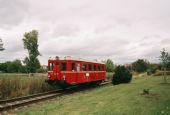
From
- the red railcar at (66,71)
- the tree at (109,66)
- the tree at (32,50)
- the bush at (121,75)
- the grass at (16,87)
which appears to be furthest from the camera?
the tree at (32,50)

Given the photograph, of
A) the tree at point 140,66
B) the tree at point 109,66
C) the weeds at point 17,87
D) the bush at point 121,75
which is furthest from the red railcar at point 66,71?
the tree at point 140,66

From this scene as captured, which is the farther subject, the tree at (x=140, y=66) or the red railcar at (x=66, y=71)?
the tree at (x=140, y=66)

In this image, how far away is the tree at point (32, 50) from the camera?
6875cm

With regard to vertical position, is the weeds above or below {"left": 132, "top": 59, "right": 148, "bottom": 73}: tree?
below

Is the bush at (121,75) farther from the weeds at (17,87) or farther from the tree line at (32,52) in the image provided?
the tree line at (32,52)

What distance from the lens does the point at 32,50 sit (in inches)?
2788

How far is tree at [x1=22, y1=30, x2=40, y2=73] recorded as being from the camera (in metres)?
68.8

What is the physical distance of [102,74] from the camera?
30.9 m

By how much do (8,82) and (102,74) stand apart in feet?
48.4

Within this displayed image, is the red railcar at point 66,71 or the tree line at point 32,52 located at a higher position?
the tree line at point 32,52

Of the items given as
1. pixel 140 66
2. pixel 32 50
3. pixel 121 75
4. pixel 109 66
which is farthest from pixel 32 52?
pixel 121 75

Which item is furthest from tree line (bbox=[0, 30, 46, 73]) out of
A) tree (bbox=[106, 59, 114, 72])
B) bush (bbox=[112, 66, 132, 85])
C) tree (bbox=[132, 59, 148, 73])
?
bush (bbox=[112, 66, 132, 85])

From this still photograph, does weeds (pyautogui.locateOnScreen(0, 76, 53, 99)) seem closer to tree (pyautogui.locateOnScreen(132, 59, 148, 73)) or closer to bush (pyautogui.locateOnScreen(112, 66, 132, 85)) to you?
bush (pyautogui.locateOnScreen(112, 66, 132, 85))

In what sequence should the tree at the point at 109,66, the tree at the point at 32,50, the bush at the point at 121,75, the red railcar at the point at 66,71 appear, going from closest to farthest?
the red railcar at the point at 66,71 → the bush at the point at 121,75 → the tree at the point at 109,66 → the tree at the point at 32,50
